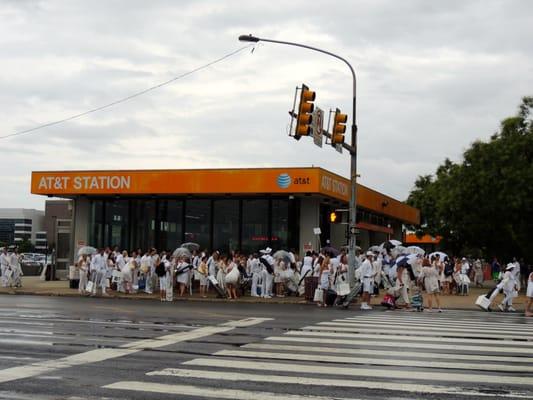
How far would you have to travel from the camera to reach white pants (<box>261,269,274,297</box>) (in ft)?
88.6

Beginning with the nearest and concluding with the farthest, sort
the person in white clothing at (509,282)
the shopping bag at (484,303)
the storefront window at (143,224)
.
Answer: the person in white clothing at (509,282)
the shopping bag at (484,303)
the storefront window at (143,224)

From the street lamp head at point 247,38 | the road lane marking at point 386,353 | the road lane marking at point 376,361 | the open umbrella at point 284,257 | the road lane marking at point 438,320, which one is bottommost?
the road lane marking at point 376,361

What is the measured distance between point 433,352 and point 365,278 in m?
10.6

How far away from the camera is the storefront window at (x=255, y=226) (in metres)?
34.2

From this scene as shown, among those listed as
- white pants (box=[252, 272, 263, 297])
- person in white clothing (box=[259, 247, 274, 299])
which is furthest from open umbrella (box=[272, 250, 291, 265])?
white pants (box=[252, 272, 263, 297])

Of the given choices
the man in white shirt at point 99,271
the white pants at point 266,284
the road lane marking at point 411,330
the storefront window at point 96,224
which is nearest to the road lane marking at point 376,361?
the road lane marking at point 411,330

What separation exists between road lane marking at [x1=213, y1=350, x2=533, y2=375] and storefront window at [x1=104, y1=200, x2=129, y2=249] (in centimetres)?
2671

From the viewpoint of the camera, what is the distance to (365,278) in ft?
72.1

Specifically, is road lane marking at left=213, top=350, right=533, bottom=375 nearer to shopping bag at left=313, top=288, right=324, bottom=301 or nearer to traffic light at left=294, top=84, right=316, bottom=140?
traffic light at left=294, top=84, right=316, bottom=140

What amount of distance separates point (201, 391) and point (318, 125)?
589 inches

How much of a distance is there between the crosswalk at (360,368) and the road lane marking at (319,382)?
12 millimetres

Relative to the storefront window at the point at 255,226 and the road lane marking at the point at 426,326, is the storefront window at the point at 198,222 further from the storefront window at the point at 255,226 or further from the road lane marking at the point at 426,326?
the road lane marking at the point at 426,326

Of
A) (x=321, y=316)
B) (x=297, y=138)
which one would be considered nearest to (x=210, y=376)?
(x=321, y=316)

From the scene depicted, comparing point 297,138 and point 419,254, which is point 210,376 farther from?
point 419,254
